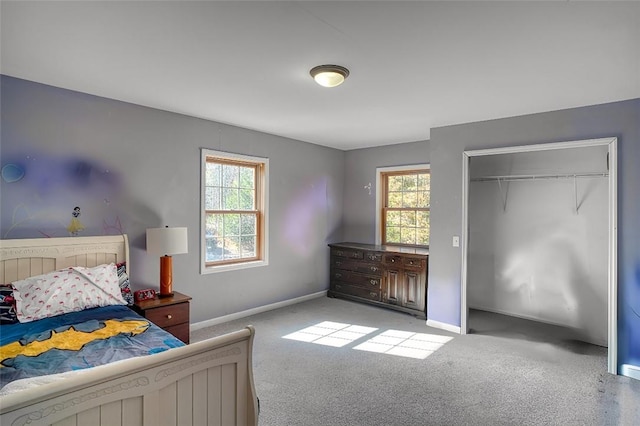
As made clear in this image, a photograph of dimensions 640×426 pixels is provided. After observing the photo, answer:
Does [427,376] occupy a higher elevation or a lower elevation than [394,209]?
lower

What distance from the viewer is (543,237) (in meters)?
4.49

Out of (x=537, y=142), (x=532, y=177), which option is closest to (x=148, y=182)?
(x=537, y=142)

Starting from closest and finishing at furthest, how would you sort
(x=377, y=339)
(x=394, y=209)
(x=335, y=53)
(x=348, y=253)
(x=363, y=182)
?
(x=335, y=53)
(x=377, y=339)
(x=348, y=253)
(x=394, y=209)
(x=363, y=182)

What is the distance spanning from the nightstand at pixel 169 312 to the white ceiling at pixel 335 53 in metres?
1.95

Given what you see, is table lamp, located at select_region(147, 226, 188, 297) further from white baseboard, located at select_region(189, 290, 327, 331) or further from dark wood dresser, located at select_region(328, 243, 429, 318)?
dark wood dresser, located at select_region(328, 243, 429, 318)

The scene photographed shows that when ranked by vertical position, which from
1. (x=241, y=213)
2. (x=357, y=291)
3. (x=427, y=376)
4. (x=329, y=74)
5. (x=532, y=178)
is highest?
(x=329, y=74)

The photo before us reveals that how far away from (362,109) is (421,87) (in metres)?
0.80

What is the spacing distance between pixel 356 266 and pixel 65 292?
3783 mm

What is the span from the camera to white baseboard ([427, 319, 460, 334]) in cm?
414

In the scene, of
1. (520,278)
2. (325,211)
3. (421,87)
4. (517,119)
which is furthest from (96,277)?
(520,278)

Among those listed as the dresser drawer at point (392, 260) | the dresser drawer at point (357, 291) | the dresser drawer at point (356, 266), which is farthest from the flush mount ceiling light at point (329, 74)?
the dresser drawer at point (357, 291)

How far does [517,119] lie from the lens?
3727 millimetres

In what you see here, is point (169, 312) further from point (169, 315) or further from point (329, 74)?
point (329, 74)

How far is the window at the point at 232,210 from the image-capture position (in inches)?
170
